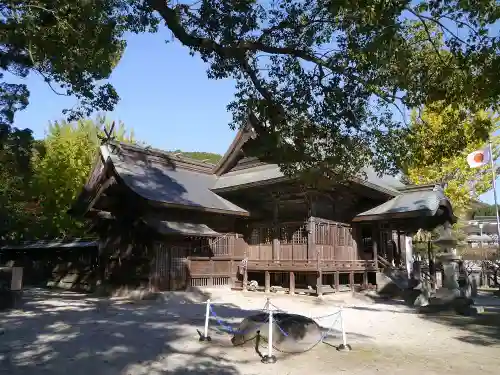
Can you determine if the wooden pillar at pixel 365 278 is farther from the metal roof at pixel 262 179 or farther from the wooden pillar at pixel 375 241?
the metal roof at pixel 262 179

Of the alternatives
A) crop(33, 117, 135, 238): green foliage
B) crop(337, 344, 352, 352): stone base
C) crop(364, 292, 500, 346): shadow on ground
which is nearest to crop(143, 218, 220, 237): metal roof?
crop(364, 292, 500, 346): shadow on ground

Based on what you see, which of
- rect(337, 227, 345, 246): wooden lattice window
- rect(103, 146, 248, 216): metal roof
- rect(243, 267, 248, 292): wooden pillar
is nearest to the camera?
rect(103, 146, 248, 216): metal roof

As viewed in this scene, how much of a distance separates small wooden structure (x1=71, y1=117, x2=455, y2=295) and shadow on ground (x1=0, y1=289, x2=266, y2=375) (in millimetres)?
4590

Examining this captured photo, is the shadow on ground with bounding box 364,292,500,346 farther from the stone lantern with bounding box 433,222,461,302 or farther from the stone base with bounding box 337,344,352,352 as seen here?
the stone base with bounding box 337,344,352,352

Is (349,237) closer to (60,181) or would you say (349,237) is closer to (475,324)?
(475,324)

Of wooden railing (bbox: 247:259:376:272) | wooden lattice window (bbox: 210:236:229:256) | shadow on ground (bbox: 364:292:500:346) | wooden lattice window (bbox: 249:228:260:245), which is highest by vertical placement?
wooden lattice window (bbox: 249:228:260:245)

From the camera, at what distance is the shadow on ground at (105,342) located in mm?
7621

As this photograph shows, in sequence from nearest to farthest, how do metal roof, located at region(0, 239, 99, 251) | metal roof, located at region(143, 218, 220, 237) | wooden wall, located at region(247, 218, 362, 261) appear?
metal roof, located at region(143, 218, 220, 237), wooden wall, located at region(247, 218, 362, 261), metal roof, located at region(0, 239, 99, 251)

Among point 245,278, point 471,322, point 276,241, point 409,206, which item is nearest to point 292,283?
point 276,241

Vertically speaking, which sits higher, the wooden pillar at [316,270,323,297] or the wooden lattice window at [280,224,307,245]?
the wooden lattice window at [280,224,307,245]

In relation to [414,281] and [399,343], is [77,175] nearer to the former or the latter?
[414,281]

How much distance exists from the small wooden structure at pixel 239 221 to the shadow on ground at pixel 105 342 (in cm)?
459

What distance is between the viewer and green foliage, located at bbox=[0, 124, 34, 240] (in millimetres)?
17188

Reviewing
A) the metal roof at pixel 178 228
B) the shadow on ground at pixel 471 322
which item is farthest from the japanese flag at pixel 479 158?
the metal roof at pixel 178 228
